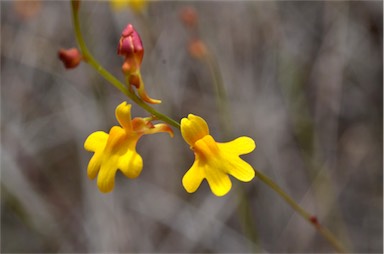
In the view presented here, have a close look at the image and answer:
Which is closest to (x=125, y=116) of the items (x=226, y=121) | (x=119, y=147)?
(x=119, y=147)

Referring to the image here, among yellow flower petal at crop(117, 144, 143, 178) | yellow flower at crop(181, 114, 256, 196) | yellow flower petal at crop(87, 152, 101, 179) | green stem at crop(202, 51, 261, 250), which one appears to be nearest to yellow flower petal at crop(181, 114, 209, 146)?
yellow flower at crop(181, 114, 256, 196)

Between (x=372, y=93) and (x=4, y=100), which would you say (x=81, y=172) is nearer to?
(x=4, y=100)

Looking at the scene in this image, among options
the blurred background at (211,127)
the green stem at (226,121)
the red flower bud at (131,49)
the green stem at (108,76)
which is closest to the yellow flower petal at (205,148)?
the green stem at (108,76)

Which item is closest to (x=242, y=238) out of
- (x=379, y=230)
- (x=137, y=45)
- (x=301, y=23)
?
(x=379, y=230)

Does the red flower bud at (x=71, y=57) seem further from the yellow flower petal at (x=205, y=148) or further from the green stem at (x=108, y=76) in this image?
the yellow flower petal at (x=205, y=148)

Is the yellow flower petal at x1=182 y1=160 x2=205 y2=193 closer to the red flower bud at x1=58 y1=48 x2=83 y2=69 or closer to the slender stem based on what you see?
the slender stem
